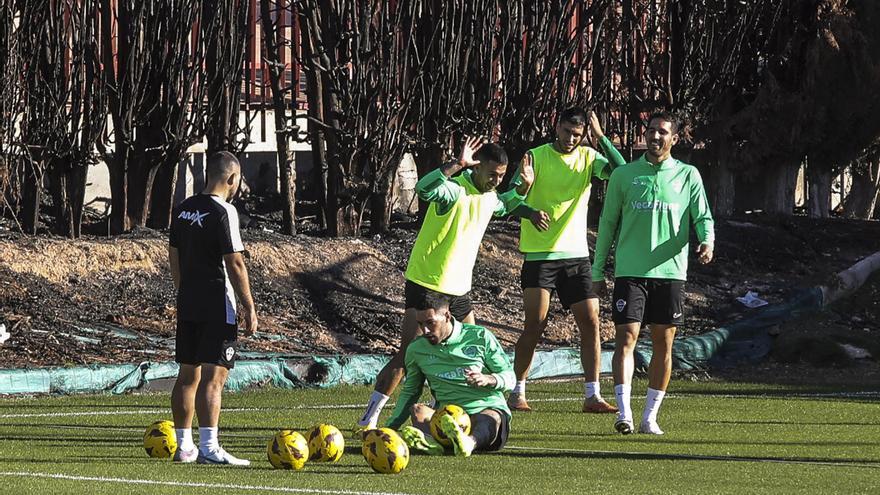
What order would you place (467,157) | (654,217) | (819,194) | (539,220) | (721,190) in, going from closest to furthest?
(467,157) → (654,217) → (539,220) → (721,190) → (819,194)

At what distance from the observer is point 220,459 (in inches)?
369

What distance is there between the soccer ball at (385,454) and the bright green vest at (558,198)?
4.03m

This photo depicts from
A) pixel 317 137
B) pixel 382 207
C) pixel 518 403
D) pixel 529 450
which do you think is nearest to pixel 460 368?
pixel 529 450

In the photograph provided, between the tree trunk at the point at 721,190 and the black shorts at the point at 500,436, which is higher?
the tree trunk at the point at 721,190

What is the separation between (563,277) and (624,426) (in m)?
1.84

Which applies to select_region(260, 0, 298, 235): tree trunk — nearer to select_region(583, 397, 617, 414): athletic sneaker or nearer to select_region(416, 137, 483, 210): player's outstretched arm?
select_region(583, 397, 617, 414): athletic sneaker

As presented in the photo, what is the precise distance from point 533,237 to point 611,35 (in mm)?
11537

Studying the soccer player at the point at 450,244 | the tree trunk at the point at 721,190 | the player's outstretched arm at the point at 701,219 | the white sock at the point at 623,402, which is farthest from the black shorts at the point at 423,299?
the tree trunk at the point at 721,190

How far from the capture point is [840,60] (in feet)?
82.4

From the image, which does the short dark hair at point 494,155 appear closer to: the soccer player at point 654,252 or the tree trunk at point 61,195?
the soccer player at point 654,252

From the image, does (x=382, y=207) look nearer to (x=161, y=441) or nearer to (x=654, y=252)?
(x=654, y=252)

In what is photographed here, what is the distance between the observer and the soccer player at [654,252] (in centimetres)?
1131

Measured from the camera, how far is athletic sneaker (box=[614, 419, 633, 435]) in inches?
443

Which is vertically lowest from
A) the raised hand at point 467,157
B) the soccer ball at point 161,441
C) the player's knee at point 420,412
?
the soccer ball at point 161,441
